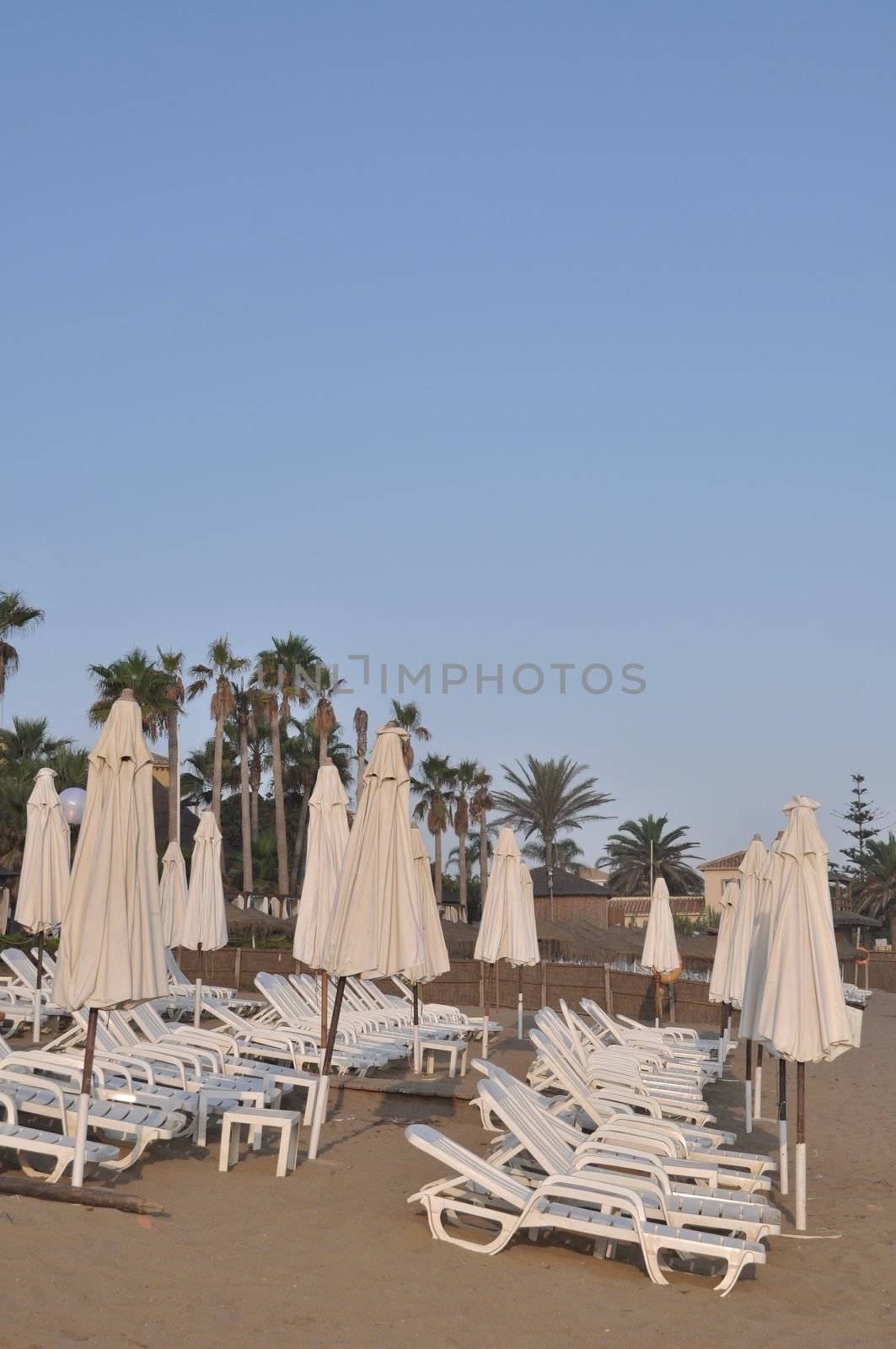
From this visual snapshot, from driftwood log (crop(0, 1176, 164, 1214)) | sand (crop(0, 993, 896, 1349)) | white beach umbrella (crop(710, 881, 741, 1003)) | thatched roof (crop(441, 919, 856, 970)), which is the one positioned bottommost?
thatched roof (crop(441, 919, 856, 970))

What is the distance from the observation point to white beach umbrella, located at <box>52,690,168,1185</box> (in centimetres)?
687

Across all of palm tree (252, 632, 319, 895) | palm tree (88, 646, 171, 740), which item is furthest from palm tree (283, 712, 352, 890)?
palm tree (88, 646, 171, 740)

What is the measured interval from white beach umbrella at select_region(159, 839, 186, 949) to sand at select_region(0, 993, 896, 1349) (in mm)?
7962

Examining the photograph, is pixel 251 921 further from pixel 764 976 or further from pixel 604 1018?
pixel 764 976

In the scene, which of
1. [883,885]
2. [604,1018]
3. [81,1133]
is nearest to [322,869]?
[604,1018]

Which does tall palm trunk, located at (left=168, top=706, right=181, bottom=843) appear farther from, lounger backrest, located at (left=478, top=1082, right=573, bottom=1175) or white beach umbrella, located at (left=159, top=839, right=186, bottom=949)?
lounger backrest, located at (left=478, top=1082, right=573, bottom=1175)

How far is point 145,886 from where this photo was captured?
7141 mm

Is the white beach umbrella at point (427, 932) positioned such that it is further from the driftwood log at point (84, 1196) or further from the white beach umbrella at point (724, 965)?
the driftwood log at point (84, 1196)

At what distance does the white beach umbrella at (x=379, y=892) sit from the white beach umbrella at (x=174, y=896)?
23.7 ft

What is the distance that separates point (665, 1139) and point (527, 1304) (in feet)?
8.13

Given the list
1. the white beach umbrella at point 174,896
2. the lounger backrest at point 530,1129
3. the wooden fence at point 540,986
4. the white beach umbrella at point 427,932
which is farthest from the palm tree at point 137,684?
the lounger backrest at point 530,1129

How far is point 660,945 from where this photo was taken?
17.8m

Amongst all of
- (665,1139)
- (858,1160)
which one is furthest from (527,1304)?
(858,1160)

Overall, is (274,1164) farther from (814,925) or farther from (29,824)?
(29,824)
